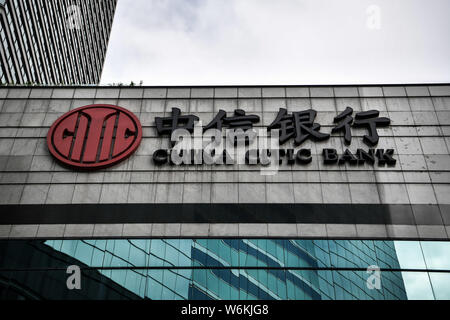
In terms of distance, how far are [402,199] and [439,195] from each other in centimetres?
177

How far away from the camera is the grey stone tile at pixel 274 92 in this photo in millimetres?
23970

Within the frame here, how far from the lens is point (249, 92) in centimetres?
2412

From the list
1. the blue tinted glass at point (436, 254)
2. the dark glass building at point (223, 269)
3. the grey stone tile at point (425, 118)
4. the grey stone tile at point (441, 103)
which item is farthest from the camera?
the grey stone tile at point (441, 103)

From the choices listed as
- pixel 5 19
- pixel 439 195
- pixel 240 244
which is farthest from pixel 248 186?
pixel 5 19

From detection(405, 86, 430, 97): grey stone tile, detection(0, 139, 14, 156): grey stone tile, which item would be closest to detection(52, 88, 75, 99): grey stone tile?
detection(0, 139, 14, 156): grey stone tile

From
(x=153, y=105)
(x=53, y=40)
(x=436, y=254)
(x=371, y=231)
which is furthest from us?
(x=53, y=40)

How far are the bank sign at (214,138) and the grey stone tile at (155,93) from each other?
4.95 feet

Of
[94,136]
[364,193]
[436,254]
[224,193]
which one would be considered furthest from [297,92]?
[94,136]

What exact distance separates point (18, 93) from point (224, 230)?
14473mm

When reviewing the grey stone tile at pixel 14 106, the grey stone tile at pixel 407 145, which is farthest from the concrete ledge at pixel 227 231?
the grey stone tile at pixel 14 106

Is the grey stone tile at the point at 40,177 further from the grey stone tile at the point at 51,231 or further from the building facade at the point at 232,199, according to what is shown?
the grey stone tile at the point at 51,231

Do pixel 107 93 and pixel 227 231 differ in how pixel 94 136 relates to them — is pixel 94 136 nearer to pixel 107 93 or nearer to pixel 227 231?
pixel 107 93
